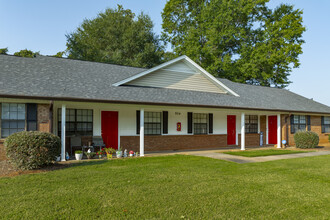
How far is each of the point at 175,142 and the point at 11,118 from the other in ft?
27.7

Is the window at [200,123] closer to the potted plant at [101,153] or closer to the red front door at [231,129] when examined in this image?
the red front door at [231,129]

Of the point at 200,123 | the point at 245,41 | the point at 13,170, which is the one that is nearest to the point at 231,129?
the point at 200,123

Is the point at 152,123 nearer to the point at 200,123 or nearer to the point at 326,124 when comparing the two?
the point at 200,123

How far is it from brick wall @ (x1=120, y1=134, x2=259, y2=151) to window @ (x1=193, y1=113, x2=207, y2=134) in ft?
1.10

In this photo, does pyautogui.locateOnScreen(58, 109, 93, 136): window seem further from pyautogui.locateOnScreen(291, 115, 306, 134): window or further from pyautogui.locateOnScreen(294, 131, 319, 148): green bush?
pyautogui.locateOnScreen(291, 115, 306, 134): window

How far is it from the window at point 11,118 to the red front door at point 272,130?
52.8 feet

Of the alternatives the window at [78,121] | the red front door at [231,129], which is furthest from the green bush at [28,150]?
the red front door at [231,129]

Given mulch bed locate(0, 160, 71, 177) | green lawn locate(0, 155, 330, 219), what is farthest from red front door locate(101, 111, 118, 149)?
green lawn locate(0, 155, 330, 219)

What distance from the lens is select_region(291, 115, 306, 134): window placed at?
1806cm

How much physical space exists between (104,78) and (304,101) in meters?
17.1

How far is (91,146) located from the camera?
38.2ft

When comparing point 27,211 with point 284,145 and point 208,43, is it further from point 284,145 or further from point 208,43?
point 208,43

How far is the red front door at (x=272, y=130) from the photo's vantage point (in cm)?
1836

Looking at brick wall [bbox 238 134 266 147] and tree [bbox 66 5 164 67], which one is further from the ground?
tree [bbox 66 5 164 67]
